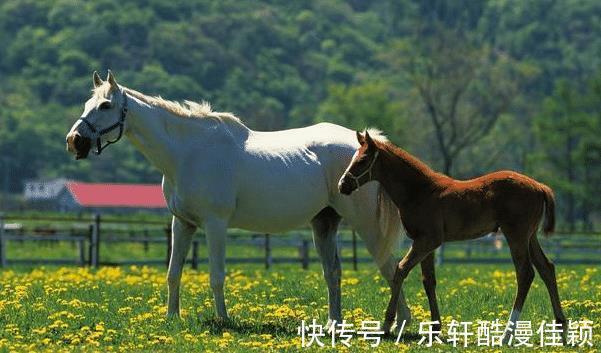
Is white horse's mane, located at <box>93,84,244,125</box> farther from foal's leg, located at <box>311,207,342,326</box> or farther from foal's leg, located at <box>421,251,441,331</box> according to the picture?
foal's leg, located at <box>421,251,441,331</box>

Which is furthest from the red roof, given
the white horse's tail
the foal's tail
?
the foal's tail

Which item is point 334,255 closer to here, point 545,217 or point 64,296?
point 545,217

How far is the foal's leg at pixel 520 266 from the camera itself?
1302 centimetres

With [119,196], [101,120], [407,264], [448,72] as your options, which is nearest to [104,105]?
[101,120]

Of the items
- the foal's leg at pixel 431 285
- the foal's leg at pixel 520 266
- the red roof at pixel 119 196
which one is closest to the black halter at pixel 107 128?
the foal's leg at pixel 431 285

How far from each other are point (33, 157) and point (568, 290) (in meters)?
151

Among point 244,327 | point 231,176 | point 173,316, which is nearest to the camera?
point 244,327

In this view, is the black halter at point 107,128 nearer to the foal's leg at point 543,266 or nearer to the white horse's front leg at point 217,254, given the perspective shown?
the white horse's front leg at point 217,254

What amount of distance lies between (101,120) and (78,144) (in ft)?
1.31

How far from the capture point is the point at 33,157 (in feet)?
542

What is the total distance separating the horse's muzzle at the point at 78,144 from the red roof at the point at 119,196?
353 feet

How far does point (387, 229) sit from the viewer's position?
581 inches

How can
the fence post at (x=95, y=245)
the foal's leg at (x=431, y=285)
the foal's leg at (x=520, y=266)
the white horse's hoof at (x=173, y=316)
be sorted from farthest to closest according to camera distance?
the fence post at (x=95, y=245) < the white horse's hoof at (x=173, y=316) < the foal's leg at (x=431, y=285) < the foal's leg at (x=520, y=266)

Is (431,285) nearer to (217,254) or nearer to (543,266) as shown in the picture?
(543,266)
